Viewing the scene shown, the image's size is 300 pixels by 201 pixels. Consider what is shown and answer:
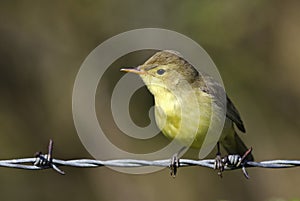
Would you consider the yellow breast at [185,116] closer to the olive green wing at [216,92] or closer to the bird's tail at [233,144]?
the olive green wing at [216,92]

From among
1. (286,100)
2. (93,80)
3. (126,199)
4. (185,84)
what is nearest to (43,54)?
(93,80)

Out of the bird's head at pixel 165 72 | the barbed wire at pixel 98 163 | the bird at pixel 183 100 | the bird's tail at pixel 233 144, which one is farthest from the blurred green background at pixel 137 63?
the barbed wire at pixel 98 163

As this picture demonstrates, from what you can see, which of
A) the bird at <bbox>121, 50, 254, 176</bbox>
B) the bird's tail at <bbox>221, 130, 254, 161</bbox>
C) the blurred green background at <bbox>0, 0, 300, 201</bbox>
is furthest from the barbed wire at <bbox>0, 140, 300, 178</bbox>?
the blurred green background at <bbox>0, 0, 300, 201</bbox>

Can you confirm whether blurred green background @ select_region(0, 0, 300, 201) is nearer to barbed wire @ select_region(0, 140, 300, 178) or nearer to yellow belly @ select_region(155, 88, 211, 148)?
yellow belly @ select_region(155, 88, 211, 148)

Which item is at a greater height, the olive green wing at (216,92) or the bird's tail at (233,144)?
the olive green wing at (216,92)

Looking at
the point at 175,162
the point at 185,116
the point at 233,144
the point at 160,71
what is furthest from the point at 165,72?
the point at 175,162
